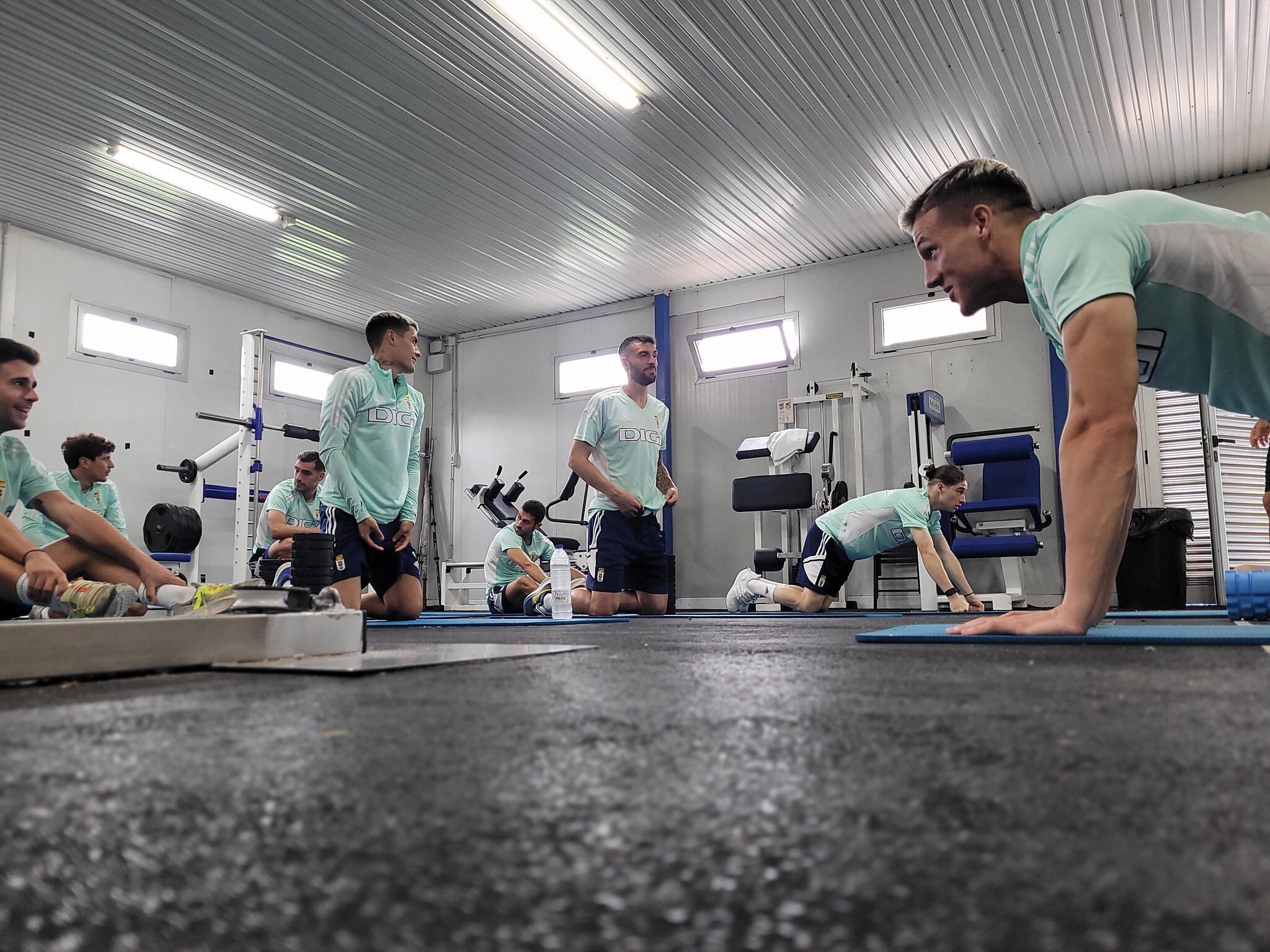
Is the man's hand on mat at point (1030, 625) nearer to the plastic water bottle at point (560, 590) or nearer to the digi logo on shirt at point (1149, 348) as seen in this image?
the digi logo on shirt at point (1149, 348)

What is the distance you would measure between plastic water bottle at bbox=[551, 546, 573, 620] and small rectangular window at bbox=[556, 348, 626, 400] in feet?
15.6

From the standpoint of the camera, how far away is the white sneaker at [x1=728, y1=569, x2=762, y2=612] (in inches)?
216

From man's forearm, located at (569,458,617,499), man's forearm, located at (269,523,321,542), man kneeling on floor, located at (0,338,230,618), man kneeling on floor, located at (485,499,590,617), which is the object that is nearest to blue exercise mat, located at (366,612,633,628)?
man's forearm, located at (569,458,617,499)

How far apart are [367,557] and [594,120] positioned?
3094mm

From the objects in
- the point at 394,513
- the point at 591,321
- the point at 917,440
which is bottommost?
the point at 394,513

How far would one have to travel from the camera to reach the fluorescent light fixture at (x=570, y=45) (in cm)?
424

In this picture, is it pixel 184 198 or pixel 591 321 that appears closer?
pixel 184 198

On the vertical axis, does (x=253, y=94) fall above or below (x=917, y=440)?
above

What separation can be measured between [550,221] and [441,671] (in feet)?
19.3

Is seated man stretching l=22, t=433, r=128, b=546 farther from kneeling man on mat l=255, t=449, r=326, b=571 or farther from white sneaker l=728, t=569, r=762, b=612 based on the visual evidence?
white sneaker l=728, t=569, r=762, b=612

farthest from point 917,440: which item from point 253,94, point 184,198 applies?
point 184,198

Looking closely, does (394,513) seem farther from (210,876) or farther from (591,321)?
(591,321)

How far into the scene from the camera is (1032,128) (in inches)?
209

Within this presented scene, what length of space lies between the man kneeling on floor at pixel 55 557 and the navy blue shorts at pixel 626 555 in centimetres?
171
